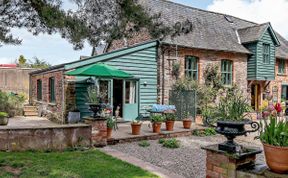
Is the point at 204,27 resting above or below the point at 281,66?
above

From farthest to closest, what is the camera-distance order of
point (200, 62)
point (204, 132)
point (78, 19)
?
point (200, 62)
point (204, 132)
point (78, 19)

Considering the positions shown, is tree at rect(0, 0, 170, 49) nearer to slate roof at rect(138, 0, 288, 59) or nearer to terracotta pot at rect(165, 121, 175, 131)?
terracotta pot at rect(165, 121, 175, 131)

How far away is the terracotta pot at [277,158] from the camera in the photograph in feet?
10.2

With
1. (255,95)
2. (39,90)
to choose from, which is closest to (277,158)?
(39,90)

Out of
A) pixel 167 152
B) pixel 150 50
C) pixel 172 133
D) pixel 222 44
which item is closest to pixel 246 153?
pixel 167 152

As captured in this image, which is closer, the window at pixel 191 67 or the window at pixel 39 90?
the window at pixel 191 67

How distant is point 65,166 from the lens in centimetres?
593

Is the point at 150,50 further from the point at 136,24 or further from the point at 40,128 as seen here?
the point at 40,128

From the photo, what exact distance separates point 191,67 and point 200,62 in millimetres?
639

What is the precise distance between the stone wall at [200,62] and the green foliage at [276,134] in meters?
11.8

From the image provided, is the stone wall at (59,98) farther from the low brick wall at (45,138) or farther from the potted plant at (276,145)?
the potted plant at (276,145)

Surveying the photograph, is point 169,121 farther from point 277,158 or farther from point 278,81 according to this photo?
point 278,81

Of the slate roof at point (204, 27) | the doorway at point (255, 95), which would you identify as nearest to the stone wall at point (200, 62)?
the slate roof at point (204, 27)

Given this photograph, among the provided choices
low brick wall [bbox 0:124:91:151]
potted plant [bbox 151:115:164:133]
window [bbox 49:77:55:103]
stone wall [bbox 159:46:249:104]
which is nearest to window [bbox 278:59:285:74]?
stone wall [bbox 159:46:249:104]
